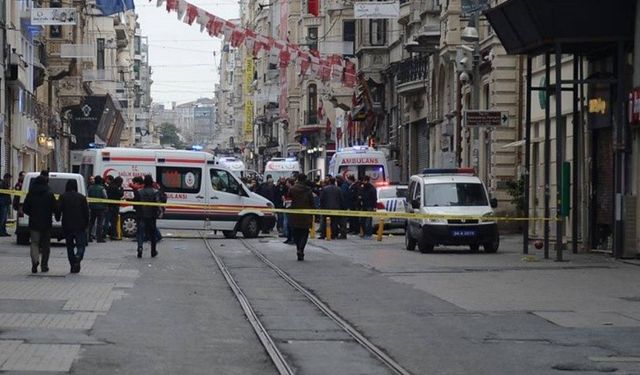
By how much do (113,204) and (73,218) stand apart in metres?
14.1

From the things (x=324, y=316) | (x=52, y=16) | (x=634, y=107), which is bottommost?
(x=324, y=316)

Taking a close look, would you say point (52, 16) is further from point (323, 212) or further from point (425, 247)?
point (425, 247)

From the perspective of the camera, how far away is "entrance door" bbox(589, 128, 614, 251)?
32250mm

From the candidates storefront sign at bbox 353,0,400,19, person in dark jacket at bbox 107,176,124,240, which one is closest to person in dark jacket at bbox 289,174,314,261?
person in dark jacket at bbox 107,176,124,240

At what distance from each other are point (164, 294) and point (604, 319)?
644 centimetres

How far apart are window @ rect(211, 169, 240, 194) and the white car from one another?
5350 millimetres

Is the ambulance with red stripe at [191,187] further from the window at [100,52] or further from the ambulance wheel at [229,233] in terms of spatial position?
the window at [100,52]

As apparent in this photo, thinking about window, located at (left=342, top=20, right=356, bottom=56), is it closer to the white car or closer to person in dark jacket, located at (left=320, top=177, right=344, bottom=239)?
the white car

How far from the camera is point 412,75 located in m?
60.9

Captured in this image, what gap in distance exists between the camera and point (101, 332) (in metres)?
15.4

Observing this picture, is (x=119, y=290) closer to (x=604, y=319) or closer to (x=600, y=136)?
A: (x=604, y=319)

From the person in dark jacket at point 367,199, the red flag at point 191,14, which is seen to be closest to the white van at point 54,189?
the red flag at point 191,14

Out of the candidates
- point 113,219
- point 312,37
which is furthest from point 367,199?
point 312,37

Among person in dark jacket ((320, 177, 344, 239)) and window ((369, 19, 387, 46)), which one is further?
window ((369, 19, 387, 46))
